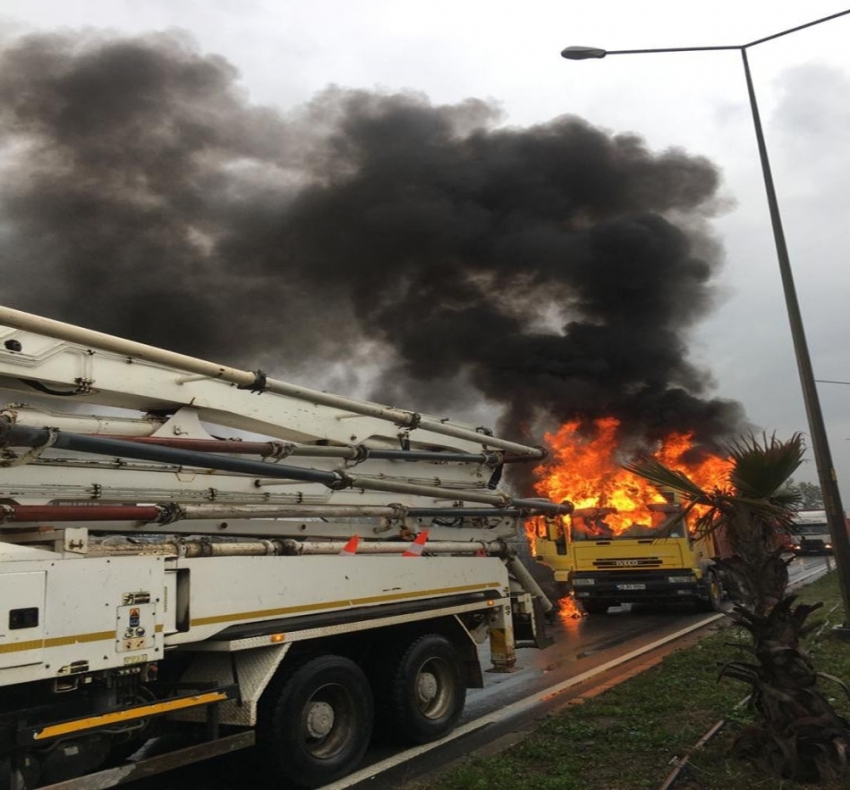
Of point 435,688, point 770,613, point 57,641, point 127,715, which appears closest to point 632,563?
point 435,688

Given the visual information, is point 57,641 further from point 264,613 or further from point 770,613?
point 770,613

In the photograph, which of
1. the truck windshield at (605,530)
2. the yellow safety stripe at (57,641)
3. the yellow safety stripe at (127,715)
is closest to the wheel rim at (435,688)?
the yellow safety stripe at (127,715)

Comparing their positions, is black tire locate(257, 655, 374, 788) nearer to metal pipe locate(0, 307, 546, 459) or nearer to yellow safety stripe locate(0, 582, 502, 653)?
yellow safety stripe locate(0, 582, 502, 653)

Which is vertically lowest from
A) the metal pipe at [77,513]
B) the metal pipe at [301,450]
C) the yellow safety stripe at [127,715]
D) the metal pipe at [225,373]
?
the yellow safety stripe at [127,715]

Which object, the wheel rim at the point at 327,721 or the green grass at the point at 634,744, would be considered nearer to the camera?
the green grass at the point at 634,744

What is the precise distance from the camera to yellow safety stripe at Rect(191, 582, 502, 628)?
15.3 ft

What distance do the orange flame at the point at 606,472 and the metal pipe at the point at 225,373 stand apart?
7.62 metres

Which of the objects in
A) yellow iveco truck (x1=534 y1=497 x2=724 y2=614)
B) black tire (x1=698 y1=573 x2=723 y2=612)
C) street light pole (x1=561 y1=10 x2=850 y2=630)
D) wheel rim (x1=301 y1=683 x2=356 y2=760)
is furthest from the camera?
black tire (x1=698 y1=573 x2=723 y2=612)

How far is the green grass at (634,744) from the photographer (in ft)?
15.9

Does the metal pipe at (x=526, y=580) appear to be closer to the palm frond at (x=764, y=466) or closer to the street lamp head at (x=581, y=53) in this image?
the palm frond at (x=764, y=466)

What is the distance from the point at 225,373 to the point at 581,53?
7412 millimetres

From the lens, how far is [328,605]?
213 inches

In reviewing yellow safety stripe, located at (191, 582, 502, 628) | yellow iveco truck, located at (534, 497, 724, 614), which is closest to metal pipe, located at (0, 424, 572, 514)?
yellow safety stripe, located at (191, 582, 502, 628)

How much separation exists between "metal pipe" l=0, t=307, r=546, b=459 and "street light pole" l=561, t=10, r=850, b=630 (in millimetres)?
4422
